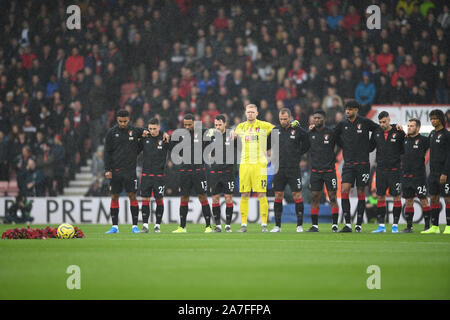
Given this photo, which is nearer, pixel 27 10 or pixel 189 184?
pixel 189 184

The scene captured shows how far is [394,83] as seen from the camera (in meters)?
22.4

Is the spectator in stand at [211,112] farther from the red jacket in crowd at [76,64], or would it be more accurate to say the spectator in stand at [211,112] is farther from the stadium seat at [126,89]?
the red jacket in crowd at [76,64]

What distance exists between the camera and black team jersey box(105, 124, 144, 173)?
623 inches

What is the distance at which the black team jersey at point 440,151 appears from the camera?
48.3 feet

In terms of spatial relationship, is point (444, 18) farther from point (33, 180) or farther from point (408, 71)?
point (33, 180)

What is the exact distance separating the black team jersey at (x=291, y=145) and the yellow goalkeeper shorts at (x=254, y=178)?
44 centimetres

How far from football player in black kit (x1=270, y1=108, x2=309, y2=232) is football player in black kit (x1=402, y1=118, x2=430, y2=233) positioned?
6.91ft

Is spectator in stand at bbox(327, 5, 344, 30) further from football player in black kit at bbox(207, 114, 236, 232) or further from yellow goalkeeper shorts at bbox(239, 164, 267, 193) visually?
yellow goalkeeper shorts at bbox(239, 164, 267, 193)

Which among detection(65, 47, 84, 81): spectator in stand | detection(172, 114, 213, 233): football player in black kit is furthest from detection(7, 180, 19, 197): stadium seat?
detection(172, 114, 213, 233): football player in black kit

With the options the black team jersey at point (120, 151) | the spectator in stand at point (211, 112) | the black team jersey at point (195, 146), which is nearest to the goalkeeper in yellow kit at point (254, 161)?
the black team jersey at point (195, 146)

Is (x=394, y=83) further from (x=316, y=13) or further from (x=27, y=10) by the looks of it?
(x=27, y=10)

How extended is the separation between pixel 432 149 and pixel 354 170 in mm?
1625

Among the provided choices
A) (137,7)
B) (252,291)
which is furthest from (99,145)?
(252,291)
